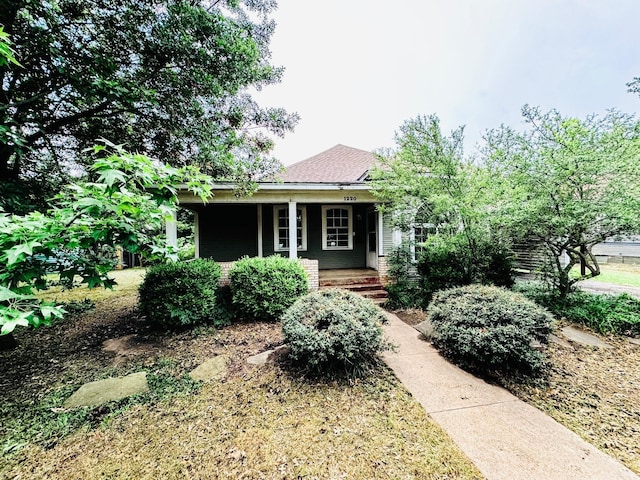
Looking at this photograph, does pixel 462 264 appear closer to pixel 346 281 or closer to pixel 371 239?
pixel 346 281

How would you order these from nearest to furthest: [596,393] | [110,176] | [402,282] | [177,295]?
[110,176] < [596,393] < [177,295] < [402,282]

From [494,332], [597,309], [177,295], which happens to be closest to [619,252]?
[597,309]

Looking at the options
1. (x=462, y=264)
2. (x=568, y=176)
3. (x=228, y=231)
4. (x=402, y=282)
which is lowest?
(x=402, y=282)

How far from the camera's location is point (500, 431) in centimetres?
256

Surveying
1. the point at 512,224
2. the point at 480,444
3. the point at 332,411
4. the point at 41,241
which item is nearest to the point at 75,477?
the point at 41,241

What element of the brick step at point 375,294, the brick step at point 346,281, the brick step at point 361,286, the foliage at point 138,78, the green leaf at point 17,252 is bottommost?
the brick step at point 375,294

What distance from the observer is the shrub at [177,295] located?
17.0 ft

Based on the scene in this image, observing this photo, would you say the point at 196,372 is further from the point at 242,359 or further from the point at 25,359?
the point at 25,359

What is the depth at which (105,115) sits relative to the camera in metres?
4.64

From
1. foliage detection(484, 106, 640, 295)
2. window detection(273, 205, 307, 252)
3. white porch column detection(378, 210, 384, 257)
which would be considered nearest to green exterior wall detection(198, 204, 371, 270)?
window detection(273, 205, 307, 252)

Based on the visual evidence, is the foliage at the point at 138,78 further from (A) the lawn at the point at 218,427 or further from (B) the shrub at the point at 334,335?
(B) the shrub at the point at 334,335

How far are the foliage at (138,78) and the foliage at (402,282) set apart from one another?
4.59 meters

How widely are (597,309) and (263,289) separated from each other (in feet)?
22.3

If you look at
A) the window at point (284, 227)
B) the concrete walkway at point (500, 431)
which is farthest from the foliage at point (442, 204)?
the window at point (284, 227)
